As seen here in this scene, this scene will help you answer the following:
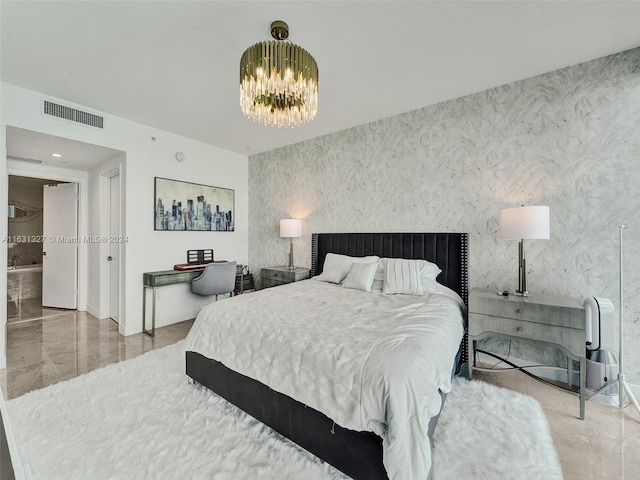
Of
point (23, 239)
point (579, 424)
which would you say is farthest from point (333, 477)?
point (23, 239)

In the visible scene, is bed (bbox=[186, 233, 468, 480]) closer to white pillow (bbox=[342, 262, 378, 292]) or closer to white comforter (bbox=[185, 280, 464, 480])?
white comforter (bbox=[185, 280, 464, 480])

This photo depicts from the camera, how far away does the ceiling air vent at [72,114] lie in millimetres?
2836

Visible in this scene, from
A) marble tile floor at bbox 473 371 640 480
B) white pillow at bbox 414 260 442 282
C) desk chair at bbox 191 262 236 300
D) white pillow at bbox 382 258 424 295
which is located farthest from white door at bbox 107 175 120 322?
marble tile floor at bbox 473 371 640 480

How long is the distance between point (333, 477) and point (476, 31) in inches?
116

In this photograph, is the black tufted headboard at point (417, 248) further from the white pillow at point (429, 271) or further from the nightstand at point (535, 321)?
the nightstand at point (535, 321)

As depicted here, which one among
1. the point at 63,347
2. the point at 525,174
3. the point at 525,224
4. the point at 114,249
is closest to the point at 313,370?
the point at 525,224

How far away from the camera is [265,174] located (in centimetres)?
469

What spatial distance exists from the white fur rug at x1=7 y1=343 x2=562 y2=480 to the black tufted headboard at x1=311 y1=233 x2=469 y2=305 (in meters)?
0.99

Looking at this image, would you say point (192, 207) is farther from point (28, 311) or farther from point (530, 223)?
point (530, 223)

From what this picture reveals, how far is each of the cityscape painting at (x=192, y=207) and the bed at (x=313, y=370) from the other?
2.10 m

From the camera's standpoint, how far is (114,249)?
3996mm

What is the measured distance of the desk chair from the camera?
3617 millimetres

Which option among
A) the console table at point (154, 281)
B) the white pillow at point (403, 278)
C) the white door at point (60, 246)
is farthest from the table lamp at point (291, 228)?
the white door at point (60, 246)

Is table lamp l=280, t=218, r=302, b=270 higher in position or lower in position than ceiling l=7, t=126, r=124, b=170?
lower
